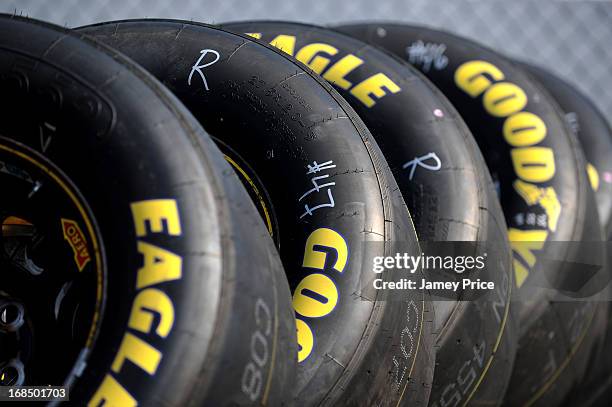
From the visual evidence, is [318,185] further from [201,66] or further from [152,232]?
[152,232]

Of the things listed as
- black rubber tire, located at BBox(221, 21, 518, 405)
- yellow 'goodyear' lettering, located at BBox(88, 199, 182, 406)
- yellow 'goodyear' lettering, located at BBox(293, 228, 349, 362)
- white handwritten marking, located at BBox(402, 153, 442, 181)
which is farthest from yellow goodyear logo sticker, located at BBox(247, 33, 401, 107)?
yellow 'goodyear' lettering, located at BBox(88, 199, 182, 406)

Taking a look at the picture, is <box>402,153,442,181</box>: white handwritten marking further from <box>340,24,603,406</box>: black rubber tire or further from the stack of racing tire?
<box>340,24,603,406</box>: black rubber tire

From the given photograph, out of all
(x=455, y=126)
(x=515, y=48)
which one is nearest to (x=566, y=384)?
(x=455, y=126)

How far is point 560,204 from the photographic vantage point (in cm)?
404

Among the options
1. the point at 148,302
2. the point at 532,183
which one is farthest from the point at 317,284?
the point at 532,183

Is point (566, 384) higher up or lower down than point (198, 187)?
lower down

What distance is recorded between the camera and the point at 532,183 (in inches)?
163

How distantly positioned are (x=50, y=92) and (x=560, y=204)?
266cm

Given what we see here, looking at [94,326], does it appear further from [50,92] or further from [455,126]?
[455,126]

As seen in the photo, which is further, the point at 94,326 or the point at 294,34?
the point at 294,34

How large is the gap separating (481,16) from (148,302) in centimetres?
680

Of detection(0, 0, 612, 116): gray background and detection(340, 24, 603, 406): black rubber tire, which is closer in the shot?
detection(340, 24, 603, 406): black rubber tire

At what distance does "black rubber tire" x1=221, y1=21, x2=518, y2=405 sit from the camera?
3.12m

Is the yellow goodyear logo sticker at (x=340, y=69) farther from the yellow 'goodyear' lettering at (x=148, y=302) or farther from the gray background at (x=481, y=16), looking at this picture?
the gray background at (x=481, y=16)
